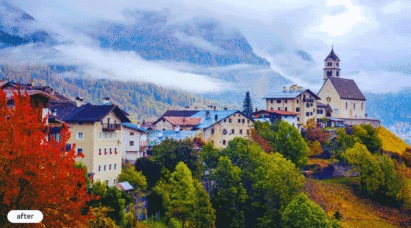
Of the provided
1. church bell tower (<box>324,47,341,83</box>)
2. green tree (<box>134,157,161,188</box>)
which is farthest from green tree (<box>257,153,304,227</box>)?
church bell tower (<box>324,47,341,83</box>)

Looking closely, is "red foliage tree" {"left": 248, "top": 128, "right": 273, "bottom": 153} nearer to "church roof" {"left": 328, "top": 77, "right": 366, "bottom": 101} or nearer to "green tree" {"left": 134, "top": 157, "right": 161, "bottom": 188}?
"green tree" {"left": 134, "top": 157, "right": 161, "bottom": 188}

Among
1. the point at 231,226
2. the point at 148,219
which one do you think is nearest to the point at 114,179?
the point at 148,219

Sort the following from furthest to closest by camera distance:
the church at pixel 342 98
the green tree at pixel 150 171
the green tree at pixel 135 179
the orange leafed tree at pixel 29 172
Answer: the church at pixel 342 98 < the green tree at pixel 150 171 < the green tree at pixel 135 179 < the orange leafed tree at pixel 29 172

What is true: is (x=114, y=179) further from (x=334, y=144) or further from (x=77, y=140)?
(x=334, y=144)

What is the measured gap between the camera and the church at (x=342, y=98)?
117 metres

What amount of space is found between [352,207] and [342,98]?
57.3 meters

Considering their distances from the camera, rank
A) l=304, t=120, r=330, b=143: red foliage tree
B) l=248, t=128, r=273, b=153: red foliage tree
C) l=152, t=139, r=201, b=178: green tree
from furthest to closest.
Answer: l=304, t=120, r=330, b=143: red foliage tree < l=248, t=128, r=273, b=153: red foliage tree < l=152, t=139, r=201, b=178: green tree

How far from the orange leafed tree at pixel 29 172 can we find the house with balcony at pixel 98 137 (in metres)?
38.6

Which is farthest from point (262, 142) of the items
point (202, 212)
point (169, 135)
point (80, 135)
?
point (80, 135)

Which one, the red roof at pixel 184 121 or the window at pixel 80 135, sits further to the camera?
the red roof at pixel 184 121

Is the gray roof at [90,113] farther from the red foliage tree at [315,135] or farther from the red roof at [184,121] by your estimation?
the red foliage tree at [315,135]

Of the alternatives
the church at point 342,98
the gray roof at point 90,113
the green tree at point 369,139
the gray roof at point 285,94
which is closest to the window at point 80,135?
the gray roof at point 90,113

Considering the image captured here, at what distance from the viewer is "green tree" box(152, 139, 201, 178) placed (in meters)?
57.3

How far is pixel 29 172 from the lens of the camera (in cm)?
1429
